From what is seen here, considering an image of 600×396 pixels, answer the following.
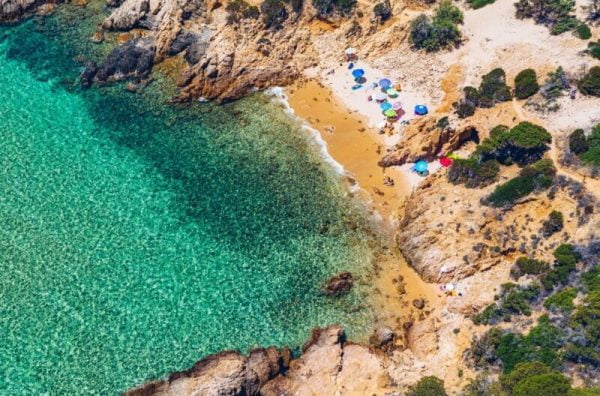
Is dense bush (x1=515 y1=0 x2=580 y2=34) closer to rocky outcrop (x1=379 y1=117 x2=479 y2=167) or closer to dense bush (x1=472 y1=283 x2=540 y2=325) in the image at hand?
rocky outcrop (x1=379 y1=117 x2=479 y2=167)

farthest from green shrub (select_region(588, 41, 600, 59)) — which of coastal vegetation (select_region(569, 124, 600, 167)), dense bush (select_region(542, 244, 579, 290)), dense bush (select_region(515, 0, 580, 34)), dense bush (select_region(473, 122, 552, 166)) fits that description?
dense bush (select_region(542, 244, 579, 290))

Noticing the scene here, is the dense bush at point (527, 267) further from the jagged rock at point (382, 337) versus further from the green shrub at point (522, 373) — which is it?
the jagged rock at point (382, 337)

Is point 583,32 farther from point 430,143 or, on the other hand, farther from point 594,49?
point 430,143

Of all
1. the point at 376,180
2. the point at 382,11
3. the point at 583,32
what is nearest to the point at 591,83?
the point at 583,32

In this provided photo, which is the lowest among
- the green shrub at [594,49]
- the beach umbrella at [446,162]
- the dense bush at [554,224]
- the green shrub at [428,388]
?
→ the green shrub at [428,388]

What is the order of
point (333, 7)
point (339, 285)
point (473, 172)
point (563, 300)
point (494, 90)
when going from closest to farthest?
point (563, 300) → point (339, 285) → point (473, 172) → point (494, 90) → point (333, 7)

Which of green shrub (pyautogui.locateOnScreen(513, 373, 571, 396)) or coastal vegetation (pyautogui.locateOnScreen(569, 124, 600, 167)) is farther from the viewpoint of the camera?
coastal vegetation (pyautogui.locateOnScreen(569, 124, 600, 167))

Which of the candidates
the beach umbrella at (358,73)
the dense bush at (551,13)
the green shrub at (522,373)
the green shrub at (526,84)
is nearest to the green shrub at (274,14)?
the beach umbrella at (358,73)
